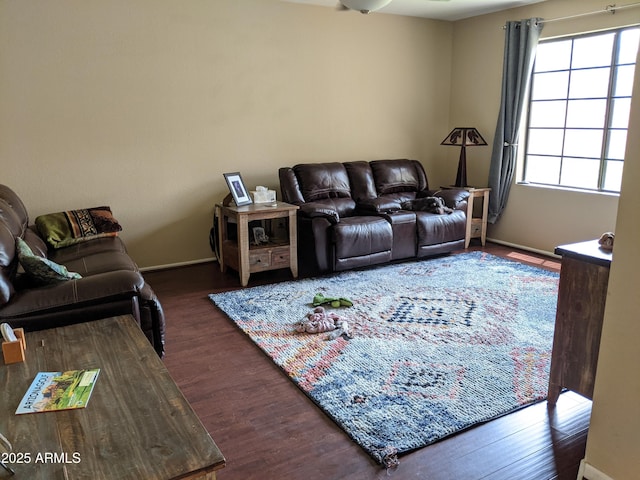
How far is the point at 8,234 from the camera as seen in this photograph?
2.72 meters

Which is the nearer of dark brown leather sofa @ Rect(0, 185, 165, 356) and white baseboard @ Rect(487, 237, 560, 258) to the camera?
dark brown leather sofa @ Rect(0, 185, 165, 356)

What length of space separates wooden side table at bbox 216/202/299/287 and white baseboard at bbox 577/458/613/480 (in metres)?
2.82

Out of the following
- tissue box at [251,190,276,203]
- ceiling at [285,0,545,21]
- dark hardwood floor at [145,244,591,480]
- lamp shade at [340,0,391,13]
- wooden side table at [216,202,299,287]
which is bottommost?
dark hardwood floor at [145,244,591,480]

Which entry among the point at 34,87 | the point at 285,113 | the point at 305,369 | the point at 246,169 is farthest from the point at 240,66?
the point at 305,369

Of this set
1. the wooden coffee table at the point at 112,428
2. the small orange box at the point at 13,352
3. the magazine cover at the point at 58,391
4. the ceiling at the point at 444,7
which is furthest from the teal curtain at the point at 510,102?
the small orange box at the point at 13,352

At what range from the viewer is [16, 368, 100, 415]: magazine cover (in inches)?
58.8

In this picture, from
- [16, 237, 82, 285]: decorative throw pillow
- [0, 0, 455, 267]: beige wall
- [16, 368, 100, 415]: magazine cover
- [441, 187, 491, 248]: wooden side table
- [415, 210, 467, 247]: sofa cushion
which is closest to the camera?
[16, 368, 100, 415]: magazine cover

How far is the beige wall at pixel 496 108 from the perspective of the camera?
4.52m

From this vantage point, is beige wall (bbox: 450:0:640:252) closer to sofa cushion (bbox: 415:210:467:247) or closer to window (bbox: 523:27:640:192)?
window (bbox: 523:27:640:192)

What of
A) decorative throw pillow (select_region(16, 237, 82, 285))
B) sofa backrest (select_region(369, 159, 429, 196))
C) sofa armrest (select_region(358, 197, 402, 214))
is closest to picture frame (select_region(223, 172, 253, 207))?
sofa armrest (select_region(358, 197, 402, 214))

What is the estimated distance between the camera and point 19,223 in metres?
3.26

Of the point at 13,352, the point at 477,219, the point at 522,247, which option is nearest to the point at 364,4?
the point at 13,352

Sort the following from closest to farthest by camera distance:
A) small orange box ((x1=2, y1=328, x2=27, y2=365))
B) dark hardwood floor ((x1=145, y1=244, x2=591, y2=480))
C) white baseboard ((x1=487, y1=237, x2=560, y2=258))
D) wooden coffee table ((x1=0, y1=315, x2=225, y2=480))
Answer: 1. wooden coffee table ((x1=0, y1=315, x2=225, y2=480))
2. small orange box ((x1=2, y1=328, x2=27, y2=365))
3. dark hardwood floor ((x1=145, y1=244, x2=591, y2=480))
4. white baseboard ((x1=487, y1=237, x2=560, y2=258))

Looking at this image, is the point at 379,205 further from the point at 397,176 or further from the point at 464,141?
the point at 464,141
